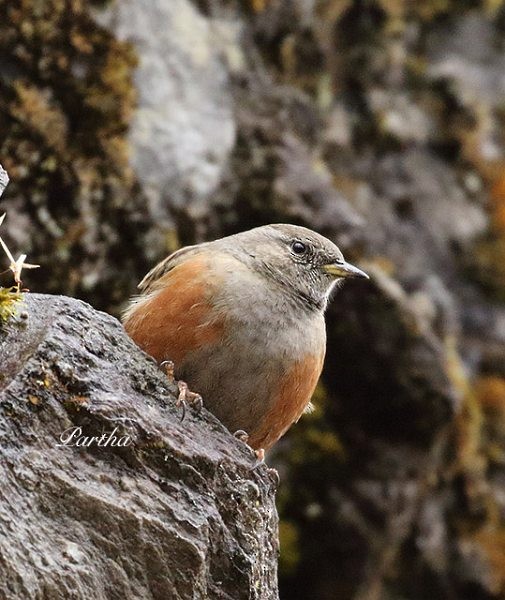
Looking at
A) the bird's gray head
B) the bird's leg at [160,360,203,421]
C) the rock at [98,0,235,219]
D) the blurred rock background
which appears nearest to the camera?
the bird's leg at [160,360,203,421]

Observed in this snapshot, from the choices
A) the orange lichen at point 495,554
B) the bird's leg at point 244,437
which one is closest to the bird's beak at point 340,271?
the bird's leg at point 244,437

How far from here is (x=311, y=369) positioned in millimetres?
4648

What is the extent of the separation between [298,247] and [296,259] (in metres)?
0.10

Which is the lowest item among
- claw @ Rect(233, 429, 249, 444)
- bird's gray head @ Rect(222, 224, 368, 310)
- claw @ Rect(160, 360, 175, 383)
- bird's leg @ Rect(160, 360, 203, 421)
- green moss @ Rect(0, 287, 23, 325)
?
claw @ Rect(233, 429, 249, 444)

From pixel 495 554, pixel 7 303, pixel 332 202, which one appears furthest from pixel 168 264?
pixel 495 554

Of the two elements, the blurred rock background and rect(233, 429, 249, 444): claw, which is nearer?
rect(233, 429, 249, 444): claw

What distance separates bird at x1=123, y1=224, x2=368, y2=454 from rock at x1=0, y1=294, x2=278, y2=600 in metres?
0.58

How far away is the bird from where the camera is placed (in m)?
4.36

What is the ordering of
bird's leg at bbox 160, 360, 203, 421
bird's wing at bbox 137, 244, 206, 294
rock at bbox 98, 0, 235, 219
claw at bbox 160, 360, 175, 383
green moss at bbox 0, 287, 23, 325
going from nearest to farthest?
green moss at bbox 0, 287, 23, 325
bird's leg at bbox 160, 360, 203, 421
claw at bbox 160, 360, 175, 383
bird's wing at bbox 137, 244, 206, 294
rock at bbox 98, 0, 235, 219

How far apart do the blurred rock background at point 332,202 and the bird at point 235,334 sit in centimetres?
115

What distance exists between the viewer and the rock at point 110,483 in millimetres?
3051

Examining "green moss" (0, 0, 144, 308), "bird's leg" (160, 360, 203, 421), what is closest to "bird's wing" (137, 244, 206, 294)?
"green moss" (0, 0, 144, 308)

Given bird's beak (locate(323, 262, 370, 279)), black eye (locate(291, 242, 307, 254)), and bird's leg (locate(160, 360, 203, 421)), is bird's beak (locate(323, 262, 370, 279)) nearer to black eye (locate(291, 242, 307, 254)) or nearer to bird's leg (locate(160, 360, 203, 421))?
black eye (locate(291, 242, 307, 254))

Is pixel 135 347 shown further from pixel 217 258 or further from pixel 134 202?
pixel 134 202
